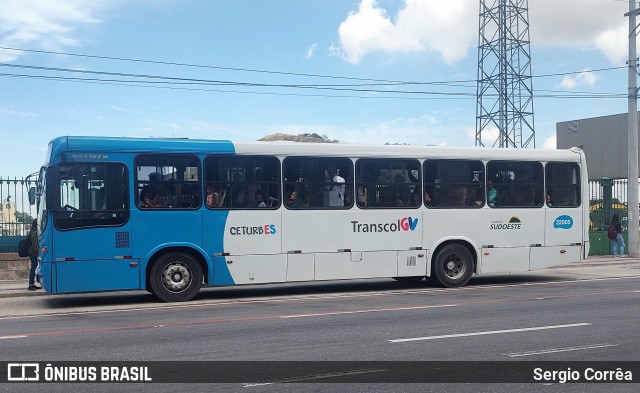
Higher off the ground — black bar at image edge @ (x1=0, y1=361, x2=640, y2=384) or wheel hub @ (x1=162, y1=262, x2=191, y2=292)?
wheel hub @ (x1=162, y1=262, x2=191, y2=292)

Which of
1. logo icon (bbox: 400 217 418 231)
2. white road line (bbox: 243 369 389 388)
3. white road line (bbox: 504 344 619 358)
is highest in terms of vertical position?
logo icon (bbox: 400 217 418 231)

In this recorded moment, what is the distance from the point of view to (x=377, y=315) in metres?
12.5

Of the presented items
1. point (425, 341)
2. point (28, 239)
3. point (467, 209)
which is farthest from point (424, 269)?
point (28, 239)

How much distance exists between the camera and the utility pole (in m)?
26.5

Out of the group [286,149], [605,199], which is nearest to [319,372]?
[286,149]

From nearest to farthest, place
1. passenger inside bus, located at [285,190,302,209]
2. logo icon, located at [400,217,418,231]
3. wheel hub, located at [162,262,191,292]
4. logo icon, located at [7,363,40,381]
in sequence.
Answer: logo icon, located at [7,363,40,381] < wheel hub, located at [162,262,191,292] < passenger inside bus, located at [285,190,302,209] < logo icon, located at [400,217,418,231]

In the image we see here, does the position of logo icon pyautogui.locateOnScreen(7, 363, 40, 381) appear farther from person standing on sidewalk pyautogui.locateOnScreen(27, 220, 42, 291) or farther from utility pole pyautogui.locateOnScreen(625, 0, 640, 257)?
utility pole pyautogui.locateOnScreen(625, 0, 640, 257)

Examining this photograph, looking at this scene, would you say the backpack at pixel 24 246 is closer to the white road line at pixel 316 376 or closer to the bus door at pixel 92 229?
the bus door at pixel 92 229

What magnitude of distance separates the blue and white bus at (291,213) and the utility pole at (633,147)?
9275mm

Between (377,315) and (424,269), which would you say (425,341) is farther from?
(424,269)

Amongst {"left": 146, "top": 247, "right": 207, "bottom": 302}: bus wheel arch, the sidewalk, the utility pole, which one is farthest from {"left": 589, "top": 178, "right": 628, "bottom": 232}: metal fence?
{"left": 146, "top": 247, "right": 207, "bottom": 302}: bus wheel arch

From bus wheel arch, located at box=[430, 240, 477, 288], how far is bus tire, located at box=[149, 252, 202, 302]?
5.55 meters

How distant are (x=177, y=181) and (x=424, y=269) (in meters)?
6.01

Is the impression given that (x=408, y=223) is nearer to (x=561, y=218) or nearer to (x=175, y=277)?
(x=561, y=218)
